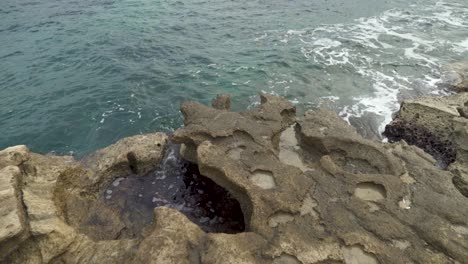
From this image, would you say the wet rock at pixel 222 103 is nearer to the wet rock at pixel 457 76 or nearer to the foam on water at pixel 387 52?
the foam on water at pixel 387 52

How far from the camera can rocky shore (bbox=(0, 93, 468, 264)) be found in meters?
5.80

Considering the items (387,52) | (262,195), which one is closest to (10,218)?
(262,195)

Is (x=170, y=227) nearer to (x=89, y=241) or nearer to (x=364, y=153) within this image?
(x=89, y=241)

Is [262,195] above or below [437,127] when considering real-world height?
above

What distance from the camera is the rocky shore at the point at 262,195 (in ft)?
19.0

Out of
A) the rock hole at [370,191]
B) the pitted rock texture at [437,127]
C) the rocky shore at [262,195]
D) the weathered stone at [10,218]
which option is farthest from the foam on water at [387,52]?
the weathered stone at [10,218]

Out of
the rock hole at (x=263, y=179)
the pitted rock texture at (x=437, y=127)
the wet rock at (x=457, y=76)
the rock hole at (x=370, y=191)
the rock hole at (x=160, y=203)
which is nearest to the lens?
the rock hole at (x=370, y=191)

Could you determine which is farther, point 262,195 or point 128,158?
point 128,158

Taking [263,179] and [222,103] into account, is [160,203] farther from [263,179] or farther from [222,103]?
[222,103]

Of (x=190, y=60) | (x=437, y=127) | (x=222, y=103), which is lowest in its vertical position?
(x=437, y=127)

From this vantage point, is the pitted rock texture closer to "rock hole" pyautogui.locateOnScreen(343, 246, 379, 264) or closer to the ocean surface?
the ocean surface

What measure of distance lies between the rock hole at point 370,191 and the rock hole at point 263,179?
1.84 m

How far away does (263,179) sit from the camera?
7.54 metres

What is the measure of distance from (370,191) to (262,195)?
2448 mm
